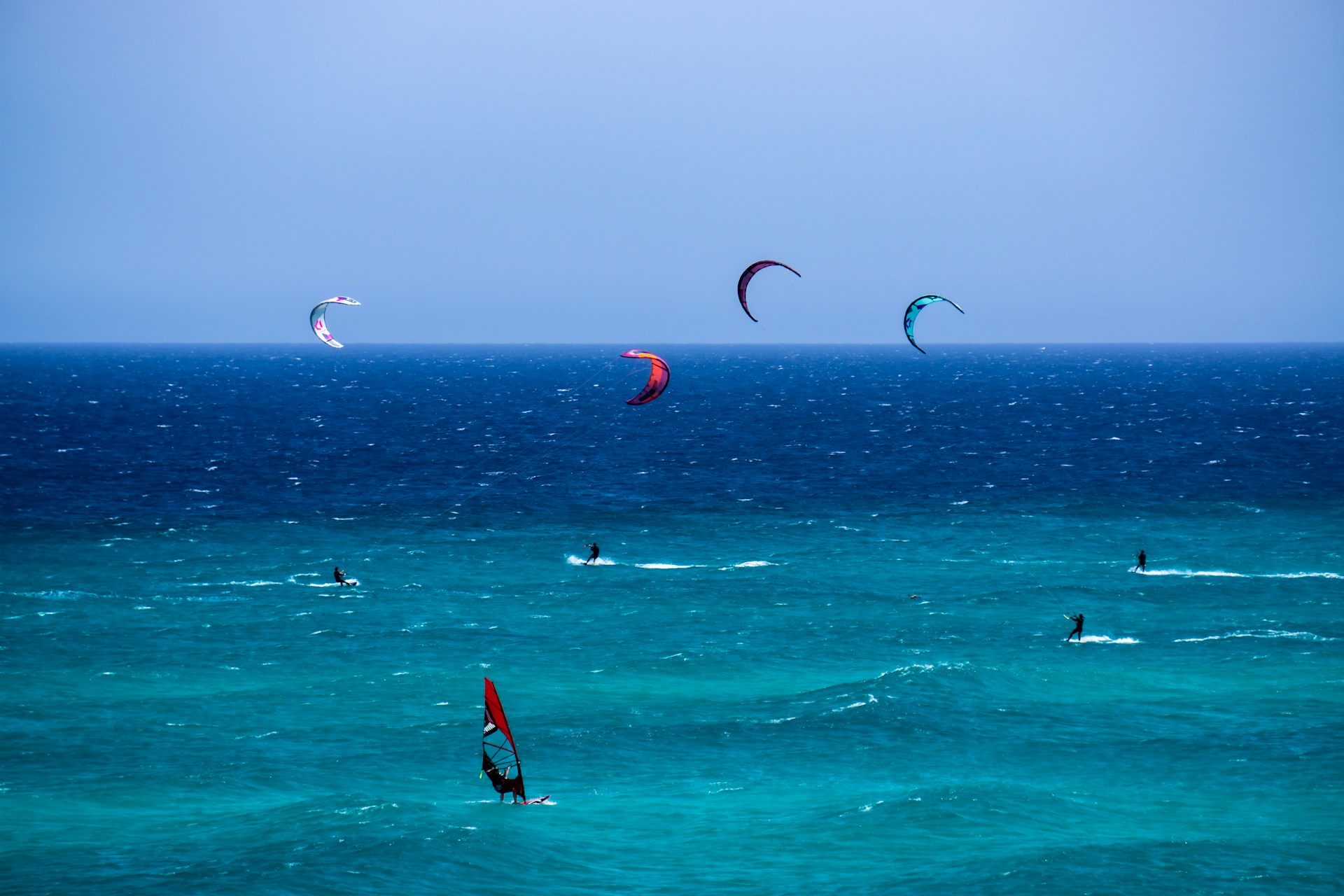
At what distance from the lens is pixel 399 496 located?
101000 millimetres

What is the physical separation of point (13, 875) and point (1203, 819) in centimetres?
3211

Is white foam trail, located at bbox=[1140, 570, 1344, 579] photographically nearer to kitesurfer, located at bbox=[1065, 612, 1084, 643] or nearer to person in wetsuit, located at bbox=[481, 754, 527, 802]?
kitesurfer, located at bbox=[1065, 612, 1084, 643]

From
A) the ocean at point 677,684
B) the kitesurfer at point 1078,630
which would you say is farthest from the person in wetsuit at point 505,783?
the kitesurfer at point 1078,630

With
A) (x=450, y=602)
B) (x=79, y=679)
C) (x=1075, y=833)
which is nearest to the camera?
(x=1075, y=833)

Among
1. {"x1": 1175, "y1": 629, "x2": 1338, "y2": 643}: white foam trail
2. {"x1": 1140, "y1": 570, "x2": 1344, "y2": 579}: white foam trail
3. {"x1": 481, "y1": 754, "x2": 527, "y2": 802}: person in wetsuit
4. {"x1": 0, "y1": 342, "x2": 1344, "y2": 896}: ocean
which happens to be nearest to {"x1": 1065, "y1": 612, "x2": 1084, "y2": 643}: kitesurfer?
{"x1": 0, "y1": 342, "x2": 1344, "y2": 896}: ocean

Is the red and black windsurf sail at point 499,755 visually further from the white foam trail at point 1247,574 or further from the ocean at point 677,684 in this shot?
the white foam trail at point 1247,574

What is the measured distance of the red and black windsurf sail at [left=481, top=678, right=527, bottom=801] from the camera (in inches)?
1356

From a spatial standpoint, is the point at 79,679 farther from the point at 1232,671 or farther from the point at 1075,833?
the point at 1232,671

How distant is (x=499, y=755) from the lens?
4369cm

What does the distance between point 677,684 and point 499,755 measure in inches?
395

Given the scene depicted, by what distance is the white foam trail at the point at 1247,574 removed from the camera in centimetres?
6950

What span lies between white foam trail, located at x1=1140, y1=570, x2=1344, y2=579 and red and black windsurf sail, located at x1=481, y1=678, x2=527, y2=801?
41554 mm

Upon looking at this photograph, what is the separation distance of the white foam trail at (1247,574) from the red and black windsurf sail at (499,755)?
41.6 m

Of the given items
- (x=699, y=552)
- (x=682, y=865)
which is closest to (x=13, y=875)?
(x=682, y=865)
